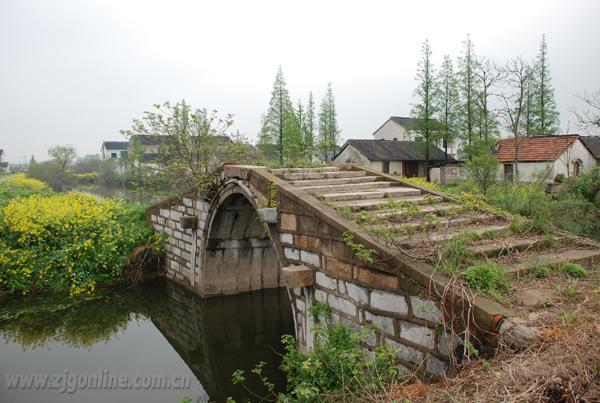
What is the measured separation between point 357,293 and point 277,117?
24618 millimetres

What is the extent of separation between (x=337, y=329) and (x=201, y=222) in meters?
6.16

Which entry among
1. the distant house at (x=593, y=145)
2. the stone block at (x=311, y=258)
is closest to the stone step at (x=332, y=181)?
the stone block at (x=311, y=258)

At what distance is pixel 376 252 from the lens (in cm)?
428

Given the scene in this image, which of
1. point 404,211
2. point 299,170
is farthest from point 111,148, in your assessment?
point 404,211

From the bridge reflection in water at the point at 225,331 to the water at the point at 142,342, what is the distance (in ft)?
0.07

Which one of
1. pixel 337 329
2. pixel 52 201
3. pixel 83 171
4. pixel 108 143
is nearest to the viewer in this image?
pixel 337 329

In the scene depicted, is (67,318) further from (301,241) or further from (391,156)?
(391,156)

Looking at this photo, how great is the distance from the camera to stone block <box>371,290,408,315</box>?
407cm

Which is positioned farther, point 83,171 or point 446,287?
point 83,171

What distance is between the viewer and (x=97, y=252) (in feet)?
36.2

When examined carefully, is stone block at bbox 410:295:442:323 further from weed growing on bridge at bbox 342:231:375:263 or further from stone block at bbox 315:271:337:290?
stone block at bbox 315:271:337:290

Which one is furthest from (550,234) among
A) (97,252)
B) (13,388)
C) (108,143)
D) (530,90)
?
(108,143)

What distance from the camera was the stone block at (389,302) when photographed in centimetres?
407

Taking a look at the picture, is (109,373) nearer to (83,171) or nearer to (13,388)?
(13,388)
